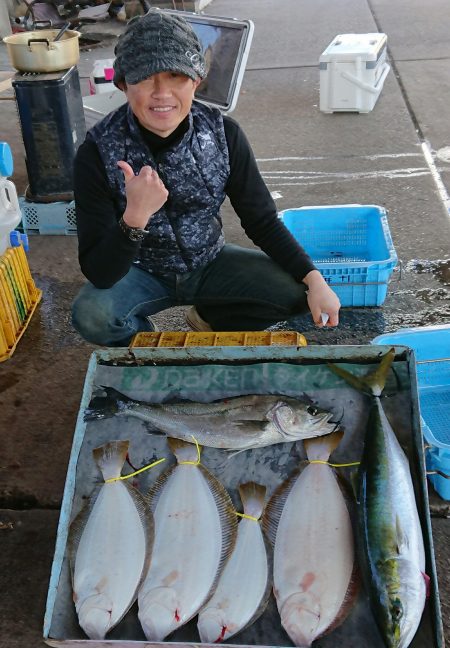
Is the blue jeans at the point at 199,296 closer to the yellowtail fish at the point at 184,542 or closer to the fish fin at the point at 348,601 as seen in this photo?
the yellowtail fish at the point at 184,542

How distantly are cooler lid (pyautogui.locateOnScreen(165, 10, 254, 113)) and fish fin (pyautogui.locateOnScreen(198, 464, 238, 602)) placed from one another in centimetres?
242

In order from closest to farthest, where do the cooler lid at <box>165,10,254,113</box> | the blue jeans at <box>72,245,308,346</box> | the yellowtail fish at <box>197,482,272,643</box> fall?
the yellowtail fish at <box>197,482,272,643</box>
the blue jeans at <box>72,245,308,346</box>
the cooler lid at <box>165,10,254,113</box>

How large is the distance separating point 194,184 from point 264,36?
23.6 ft

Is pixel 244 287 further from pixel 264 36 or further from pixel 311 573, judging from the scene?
pixel 264 36

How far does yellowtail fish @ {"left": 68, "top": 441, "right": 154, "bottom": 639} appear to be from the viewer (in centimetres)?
187

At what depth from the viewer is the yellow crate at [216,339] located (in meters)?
2.53

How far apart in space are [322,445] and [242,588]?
1.64ft

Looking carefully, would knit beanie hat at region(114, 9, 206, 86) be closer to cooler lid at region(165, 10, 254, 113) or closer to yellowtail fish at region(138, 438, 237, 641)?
yellowtail fish at region(138, 438, 237, 641)

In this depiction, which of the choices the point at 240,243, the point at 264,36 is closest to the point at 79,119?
the point at 240,243

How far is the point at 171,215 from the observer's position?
8.99ft

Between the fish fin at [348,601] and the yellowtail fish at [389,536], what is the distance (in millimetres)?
22

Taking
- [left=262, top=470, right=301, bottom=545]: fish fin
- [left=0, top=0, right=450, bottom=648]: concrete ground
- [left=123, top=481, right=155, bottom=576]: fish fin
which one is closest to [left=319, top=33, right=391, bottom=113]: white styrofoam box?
[left=0, top=0, right=450, bottom=648]: concrete ground

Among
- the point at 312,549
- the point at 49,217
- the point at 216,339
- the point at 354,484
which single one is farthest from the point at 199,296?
the point at 49,217

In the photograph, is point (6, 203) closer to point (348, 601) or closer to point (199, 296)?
point (199, 296)
